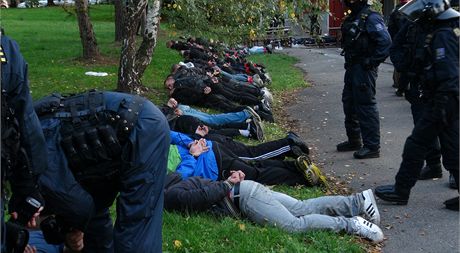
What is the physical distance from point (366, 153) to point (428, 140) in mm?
2008

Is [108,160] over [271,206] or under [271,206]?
over

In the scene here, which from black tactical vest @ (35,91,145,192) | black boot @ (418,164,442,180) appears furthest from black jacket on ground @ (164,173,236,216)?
black boot @ (418,164,442,180)

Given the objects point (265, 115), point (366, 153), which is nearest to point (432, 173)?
point (366, 153)

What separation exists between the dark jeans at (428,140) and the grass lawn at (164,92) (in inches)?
34.6

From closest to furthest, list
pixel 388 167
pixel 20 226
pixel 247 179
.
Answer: pixel 20 226
pixel 247 179
pixel 388 167

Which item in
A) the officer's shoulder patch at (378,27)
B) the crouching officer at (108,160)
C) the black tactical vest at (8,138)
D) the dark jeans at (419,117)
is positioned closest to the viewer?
the black tactical vest at (8,138)

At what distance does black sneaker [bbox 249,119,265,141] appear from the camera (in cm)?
845

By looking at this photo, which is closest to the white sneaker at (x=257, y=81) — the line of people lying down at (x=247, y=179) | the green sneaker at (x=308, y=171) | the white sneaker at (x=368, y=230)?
the line of people lying down at (x=247, y=179)

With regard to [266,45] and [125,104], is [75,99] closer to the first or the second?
[125,104]

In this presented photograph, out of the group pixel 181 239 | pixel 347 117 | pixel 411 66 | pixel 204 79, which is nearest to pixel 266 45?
pixel 204 79

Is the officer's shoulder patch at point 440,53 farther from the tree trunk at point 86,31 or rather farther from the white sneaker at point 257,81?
the tree trunk at point 86,31

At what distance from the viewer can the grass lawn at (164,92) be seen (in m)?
4.70

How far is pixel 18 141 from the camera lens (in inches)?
120

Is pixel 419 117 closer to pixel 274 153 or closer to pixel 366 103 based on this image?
pixel 366 103
